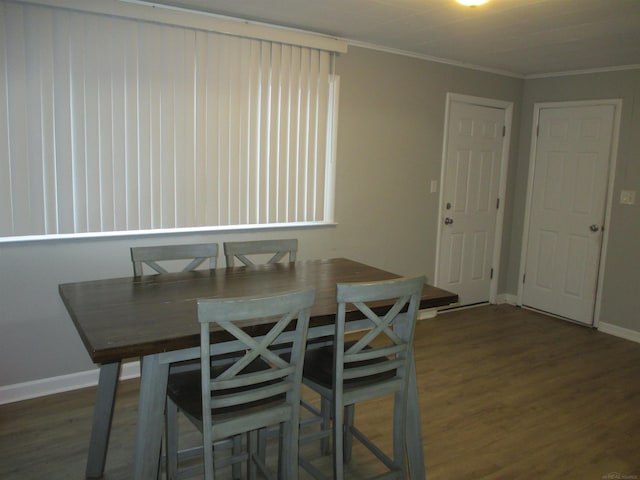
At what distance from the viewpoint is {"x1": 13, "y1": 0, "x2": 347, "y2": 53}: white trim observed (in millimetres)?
2967

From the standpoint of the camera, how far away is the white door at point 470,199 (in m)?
4.92

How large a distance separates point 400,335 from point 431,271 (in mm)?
2763

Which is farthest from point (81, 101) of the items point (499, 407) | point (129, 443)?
point (499, 407)

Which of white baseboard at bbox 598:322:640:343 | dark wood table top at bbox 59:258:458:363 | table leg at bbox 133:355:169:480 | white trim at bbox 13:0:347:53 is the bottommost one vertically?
white baseboard at bbox 598:322:640:343

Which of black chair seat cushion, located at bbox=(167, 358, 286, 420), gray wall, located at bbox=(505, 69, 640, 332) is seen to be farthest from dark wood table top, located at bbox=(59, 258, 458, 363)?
gray wall, located at bbox=(505, 69, 640, 332)

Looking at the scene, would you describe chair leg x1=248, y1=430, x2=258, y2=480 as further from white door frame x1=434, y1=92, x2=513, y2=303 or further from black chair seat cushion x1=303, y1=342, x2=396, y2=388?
white door frame x1=434, y1=92, x2=513, y2=303

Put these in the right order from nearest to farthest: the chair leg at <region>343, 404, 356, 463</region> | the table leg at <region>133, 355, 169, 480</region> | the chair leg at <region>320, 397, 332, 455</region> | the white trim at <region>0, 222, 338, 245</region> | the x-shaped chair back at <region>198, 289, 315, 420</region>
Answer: the x-shaped chair back at <region>198, 289, 315, 420</region> < the table leg at <region>133, 355, 169, 480</region> < the chair leg at <region>343, 404, 356, 463</region> < the chair leg at <region>320, 397, 332, 455</region> < the white trim at <region>0, 222, 338, 245</region>

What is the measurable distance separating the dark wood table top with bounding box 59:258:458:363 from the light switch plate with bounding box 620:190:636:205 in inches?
117

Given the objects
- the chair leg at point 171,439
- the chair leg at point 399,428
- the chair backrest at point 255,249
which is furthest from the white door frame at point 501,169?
the chair leg at point 171,439

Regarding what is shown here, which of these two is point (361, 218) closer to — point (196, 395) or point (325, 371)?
point (325, 371)

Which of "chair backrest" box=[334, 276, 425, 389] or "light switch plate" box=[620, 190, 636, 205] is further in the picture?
"light switch plate" box=[620, 190, 636, 205]

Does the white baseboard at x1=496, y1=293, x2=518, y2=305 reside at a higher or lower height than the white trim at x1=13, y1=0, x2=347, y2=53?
lower

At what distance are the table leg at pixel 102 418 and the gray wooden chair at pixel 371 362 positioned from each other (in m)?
0.85

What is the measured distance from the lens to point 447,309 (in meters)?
5.14
